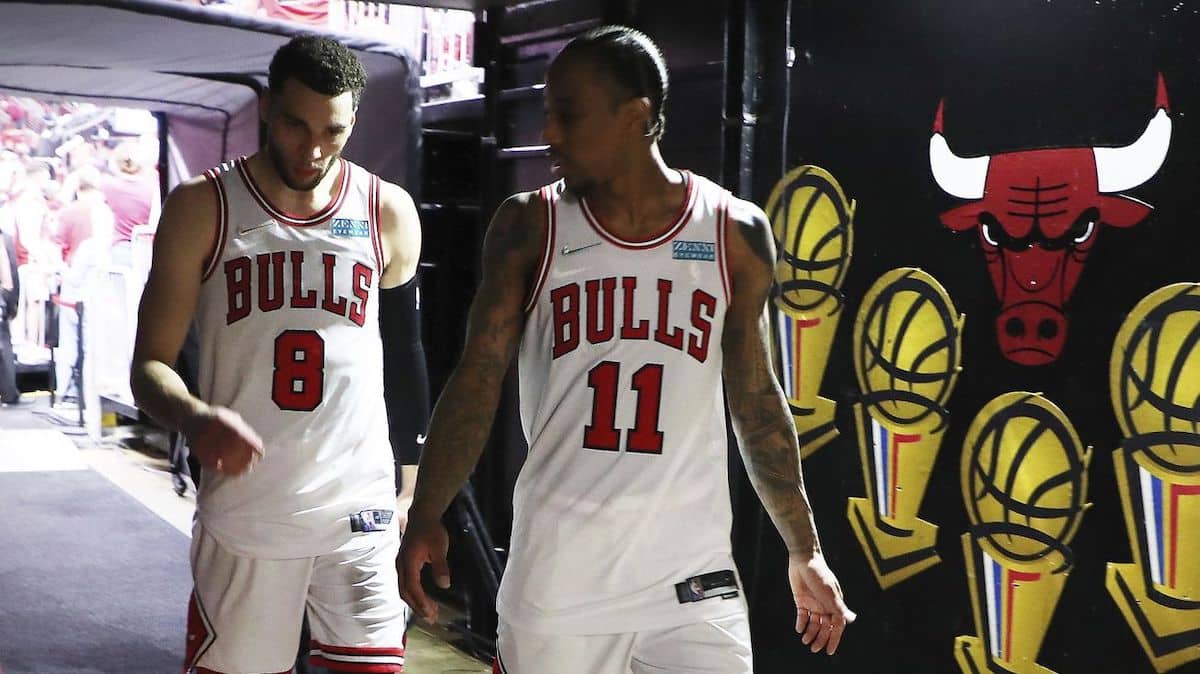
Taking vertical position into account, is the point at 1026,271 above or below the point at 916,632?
above

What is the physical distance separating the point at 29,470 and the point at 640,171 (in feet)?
25.4

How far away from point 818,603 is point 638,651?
0.35 meters

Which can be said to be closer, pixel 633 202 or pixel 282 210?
pixel 633 202

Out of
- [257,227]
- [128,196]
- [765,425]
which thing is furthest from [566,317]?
[128,196]

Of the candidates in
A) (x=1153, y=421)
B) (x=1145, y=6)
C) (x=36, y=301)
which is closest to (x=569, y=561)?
(x=1153, y=421)

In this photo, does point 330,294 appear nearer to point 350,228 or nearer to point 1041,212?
point 350,228

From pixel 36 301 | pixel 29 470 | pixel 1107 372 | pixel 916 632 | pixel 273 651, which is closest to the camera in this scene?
pixel 273 651

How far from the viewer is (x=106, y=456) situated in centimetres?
968

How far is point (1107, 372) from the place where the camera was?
3.22m

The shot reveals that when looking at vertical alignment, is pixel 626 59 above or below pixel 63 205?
below

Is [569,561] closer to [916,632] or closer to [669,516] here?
[669,516]

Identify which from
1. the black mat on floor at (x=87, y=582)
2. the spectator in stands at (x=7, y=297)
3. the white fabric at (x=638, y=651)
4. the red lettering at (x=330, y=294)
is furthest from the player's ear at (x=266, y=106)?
the spectator in stands at (x=7, y=297)

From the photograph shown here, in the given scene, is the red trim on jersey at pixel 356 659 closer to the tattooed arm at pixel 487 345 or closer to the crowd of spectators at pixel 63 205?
the tattooed arm at pixel 487 345

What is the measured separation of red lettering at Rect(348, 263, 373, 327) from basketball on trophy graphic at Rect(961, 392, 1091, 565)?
5.46 ft
